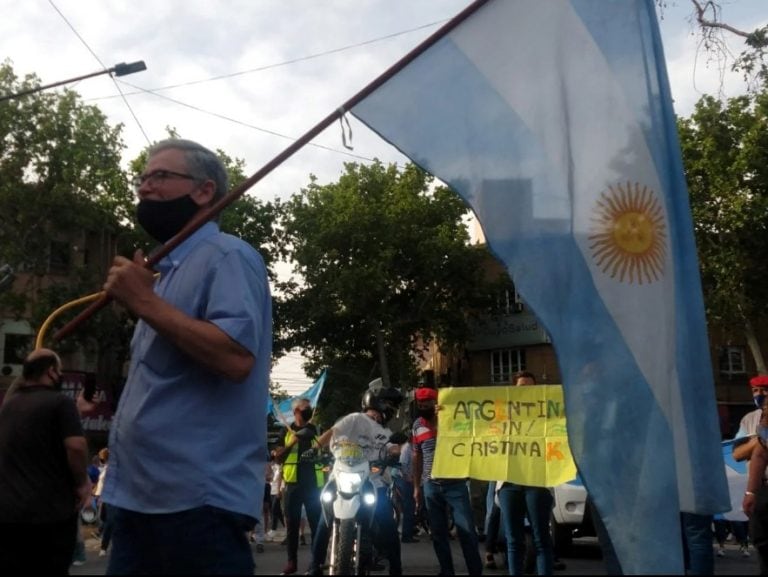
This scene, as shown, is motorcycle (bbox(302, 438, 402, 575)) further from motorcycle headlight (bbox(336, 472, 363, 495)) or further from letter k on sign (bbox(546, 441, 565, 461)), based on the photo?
letter k on sign (bbox(546, 441, 565, 461))

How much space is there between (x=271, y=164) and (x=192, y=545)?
1.35 metres

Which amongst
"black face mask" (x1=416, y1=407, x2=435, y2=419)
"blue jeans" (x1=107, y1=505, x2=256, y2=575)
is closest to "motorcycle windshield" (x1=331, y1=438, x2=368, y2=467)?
"black face mask" (x1=416, y1=407, x2=435, y2=419)

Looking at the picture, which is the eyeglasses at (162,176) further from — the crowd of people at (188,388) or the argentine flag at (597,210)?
the argentine flag at (597,210)

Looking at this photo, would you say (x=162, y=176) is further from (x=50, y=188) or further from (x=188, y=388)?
(x=50, y=188)

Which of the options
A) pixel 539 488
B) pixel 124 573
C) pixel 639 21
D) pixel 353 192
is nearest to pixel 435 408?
pixel 539 488

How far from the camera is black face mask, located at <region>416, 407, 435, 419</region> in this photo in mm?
9961

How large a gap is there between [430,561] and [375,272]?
3535 cm

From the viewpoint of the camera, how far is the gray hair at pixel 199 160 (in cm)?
303

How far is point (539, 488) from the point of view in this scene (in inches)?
343

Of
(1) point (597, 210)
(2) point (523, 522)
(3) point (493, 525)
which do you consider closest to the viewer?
(1) point (597, 210)

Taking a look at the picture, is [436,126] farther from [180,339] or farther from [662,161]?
[180,339]

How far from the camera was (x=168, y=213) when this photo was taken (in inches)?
118

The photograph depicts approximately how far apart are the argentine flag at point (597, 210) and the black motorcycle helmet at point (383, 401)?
230 inches

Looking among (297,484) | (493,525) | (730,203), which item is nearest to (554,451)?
(493,525)
